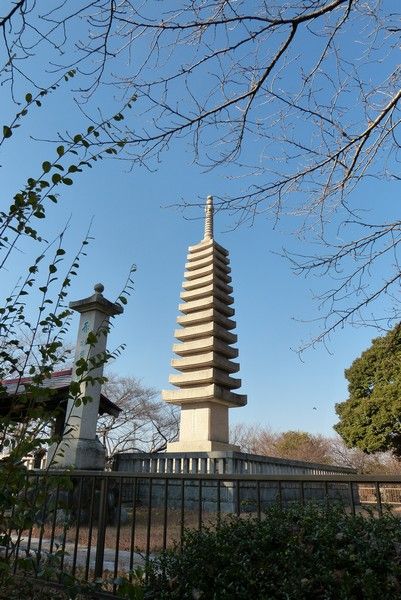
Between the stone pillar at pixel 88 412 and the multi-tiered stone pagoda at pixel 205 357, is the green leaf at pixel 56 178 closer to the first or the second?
the stone pillar at pixel 88 412

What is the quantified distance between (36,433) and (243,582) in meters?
1.40

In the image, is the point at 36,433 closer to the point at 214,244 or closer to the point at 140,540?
the point at 140,540

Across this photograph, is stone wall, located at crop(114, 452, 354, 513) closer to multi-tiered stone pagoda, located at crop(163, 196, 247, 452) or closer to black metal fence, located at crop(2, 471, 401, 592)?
black metal fence, located at crop(2, 471, 401, 592)

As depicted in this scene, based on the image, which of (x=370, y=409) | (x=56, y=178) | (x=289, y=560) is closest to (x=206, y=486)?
(x=289, y=560)

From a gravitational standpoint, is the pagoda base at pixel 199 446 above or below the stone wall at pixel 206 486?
above

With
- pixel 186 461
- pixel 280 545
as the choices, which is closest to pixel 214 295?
pixel 186 461

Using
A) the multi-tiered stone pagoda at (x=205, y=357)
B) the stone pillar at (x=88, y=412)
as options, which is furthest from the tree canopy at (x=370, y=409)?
the stone pillar at (x=88, y=412)

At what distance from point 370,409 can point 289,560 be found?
2022cm

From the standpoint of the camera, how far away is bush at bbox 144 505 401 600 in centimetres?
221

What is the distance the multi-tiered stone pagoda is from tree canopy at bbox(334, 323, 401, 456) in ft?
23.0

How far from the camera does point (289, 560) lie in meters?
2.43

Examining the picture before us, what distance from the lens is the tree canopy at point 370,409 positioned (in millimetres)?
20156

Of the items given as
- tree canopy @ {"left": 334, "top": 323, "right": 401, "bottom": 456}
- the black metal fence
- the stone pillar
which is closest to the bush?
the black metal fence

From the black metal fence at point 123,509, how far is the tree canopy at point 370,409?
8.68m
